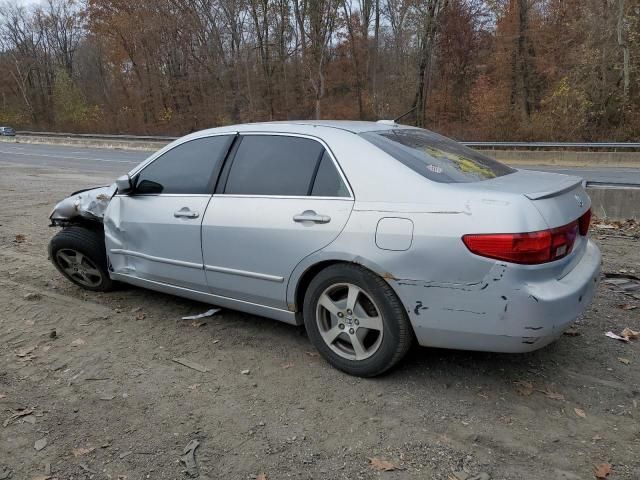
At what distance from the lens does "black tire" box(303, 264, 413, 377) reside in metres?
3.02

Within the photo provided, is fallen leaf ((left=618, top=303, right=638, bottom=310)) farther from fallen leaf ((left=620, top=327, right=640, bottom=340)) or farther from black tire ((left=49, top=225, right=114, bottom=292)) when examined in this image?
black tire ((left=49, top=225, right=114, bottom=292))

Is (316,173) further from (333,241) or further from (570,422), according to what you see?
(570,422)

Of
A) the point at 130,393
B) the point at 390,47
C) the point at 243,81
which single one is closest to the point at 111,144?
the point at 243,81

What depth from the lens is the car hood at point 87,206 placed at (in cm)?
476

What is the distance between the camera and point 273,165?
11.9 ft

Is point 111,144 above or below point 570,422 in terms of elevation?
above

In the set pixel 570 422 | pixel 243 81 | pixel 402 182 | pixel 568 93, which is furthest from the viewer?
pixel 243 81

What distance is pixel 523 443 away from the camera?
104 inches

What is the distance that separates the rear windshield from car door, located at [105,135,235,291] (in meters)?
1.26

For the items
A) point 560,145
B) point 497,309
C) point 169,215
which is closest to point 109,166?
point 560,145

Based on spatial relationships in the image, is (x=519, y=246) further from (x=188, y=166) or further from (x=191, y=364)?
(x=188, y=166)

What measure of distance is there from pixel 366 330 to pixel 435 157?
4.02ft

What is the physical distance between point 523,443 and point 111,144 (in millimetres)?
33646

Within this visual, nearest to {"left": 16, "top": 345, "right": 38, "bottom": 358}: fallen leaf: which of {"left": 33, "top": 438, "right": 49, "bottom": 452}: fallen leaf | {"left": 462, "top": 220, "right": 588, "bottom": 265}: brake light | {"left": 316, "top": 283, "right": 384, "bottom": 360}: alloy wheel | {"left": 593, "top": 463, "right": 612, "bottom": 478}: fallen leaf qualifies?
{"left": 33, "top": 438, "right": 49, "bottom": 452}: fallen leaf
